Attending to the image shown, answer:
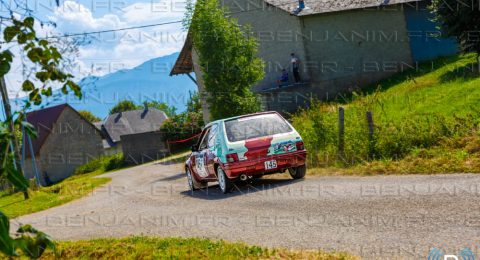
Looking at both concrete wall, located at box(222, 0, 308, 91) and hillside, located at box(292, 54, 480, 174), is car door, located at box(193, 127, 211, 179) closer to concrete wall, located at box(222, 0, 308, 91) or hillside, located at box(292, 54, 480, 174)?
hillside, located at box(292, 54, 480, 174)

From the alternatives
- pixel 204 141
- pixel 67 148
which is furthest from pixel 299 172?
pixel 67 148

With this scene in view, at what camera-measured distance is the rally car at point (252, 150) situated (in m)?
12.6

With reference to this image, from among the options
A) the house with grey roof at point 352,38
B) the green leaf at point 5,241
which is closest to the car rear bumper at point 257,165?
the green leaf at point 5,241

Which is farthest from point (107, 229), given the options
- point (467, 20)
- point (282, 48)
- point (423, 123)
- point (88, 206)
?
point (282, 48)

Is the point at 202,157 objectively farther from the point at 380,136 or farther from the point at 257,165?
the point at 380,136

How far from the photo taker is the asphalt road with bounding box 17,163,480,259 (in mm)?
6324

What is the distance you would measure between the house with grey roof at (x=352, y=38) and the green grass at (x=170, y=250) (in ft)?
85.9

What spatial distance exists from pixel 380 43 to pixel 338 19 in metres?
2.87

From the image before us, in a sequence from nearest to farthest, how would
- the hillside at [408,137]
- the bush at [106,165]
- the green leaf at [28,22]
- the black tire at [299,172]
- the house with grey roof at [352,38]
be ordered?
1. the green leaf at [28,22]
2. the hillside at [408,137]
3. the black tire at [299,172]
4. the house with grey roof at [352,38]
5. the bush at [106,165]

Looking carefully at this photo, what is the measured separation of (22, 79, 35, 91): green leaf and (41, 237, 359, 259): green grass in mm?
3471

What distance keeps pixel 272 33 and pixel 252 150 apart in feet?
78.1

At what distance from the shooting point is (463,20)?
23.4 meters

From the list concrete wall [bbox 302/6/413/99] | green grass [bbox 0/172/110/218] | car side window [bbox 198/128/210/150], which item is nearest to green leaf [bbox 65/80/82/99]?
car side window [bbox 198/128/210/150]

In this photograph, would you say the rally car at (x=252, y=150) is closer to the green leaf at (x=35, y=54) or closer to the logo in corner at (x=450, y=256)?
the logo in corner at (x=450, y=256)
